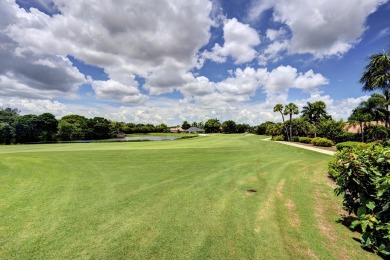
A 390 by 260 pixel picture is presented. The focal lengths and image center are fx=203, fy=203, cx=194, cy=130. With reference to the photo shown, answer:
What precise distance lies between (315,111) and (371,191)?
65.5 m

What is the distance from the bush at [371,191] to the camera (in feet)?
13.5

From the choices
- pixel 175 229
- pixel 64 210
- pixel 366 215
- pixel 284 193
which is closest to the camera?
pixel 366 215

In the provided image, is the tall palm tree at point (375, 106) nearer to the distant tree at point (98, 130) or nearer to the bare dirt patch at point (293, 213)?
the bare dirt patch at point (293, 213)

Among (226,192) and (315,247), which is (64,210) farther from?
(315,247)

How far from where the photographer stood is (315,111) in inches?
2406

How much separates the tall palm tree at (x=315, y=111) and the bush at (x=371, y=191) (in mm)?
62245

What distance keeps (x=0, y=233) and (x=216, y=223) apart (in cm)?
525

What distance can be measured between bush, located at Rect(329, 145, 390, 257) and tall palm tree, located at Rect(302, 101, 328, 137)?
204 feet

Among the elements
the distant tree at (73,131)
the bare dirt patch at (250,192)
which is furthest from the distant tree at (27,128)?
the bare dirt patch at (250,192)

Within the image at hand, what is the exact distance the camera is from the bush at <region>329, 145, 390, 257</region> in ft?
13.5

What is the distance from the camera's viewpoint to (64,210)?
6148 mm

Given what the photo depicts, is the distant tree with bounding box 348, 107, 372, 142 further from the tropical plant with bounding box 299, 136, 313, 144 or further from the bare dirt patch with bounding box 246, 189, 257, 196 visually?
the bare dirt patch with bounding box 246, 189, 257, 196

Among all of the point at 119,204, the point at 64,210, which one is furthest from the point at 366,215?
the point at 64,210

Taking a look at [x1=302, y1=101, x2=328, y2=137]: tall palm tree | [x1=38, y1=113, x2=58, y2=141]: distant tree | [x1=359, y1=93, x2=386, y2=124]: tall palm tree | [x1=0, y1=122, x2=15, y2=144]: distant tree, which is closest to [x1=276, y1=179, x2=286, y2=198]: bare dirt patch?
[x1=359, y1=93, x2=386, y2=124]: tall palm tree
